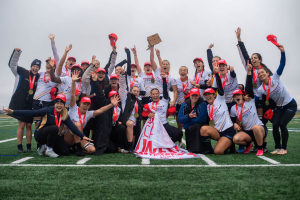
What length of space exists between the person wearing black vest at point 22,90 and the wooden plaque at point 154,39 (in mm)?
3256

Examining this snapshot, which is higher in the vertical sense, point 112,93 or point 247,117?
point 112,93

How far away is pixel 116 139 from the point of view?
Answer: 660 centimetres

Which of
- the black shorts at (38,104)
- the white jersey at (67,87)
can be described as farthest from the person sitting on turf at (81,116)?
the black shorts at (38,104)

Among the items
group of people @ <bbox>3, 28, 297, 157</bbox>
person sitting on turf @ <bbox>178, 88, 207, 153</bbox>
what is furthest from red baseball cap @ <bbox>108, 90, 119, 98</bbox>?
person sitting on turf @ <bbox>178, 88, 207, 153</bbox>

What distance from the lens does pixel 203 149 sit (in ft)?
20.4

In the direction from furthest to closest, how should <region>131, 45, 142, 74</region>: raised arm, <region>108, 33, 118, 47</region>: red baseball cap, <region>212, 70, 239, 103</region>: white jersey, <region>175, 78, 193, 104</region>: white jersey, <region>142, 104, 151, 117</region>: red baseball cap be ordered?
1. <region>131, 45, 142, 74</region>: raised arm
2. <region>108, 33, 118, 47</region>: red baseball cap
3. <region>175, 78, 193, 104</region>: white jersey
4. <region>142, 104, 151, 117</region>: red baseball cap
5. <region>212, 70, 239, 103</region>: white jersey

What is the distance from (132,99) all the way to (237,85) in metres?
2.59

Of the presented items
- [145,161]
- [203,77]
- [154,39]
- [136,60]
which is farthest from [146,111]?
[154,39]

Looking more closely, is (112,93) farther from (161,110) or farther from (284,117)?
(284,117)

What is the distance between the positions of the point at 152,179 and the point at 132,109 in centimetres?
312

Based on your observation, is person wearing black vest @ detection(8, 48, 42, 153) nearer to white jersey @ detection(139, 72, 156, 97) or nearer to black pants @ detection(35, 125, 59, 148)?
black pants @ detection(35, 125, 59, 148)

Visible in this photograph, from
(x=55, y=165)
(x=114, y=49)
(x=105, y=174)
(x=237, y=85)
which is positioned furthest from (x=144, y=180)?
(x=114, y=49)

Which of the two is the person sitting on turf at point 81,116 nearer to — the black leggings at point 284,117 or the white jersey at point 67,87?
the white jersey at point 67,87

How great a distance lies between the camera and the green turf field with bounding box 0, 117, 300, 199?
9.87 ft
